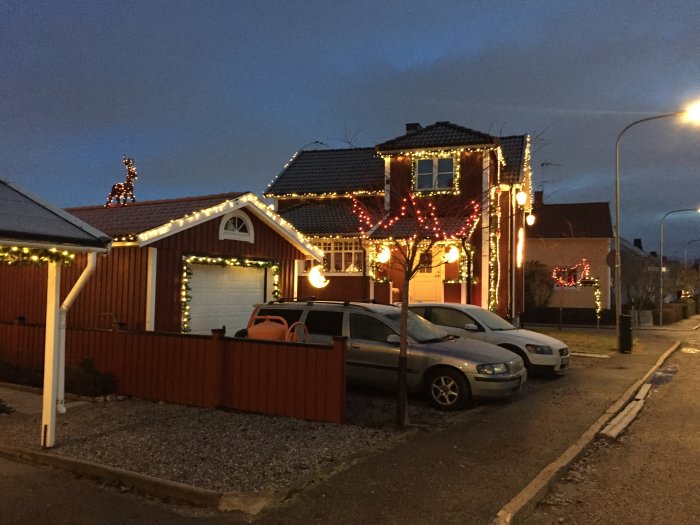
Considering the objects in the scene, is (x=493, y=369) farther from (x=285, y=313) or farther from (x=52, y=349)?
(x=52, y=349)

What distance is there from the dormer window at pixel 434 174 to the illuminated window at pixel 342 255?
3062 millimetres

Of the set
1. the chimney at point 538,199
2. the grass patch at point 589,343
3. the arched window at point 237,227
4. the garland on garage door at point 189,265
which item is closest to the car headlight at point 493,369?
the garland on garage door at point 189,265

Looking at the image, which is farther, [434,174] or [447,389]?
[434,174]

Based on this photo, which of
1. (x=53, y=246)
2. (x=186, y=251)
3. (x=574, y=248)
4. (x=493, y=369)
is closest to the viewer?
(x=53, y=246)

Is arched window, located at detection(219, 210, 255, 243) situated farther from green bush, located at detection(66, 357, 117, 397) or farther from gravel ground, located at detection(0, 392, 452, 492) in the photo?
gravel ground, located at detection(0, 392, 452, 492)

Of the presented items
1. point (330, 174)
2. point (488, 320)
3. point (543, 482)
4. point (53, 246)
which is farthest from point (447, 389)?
point (330, 174)

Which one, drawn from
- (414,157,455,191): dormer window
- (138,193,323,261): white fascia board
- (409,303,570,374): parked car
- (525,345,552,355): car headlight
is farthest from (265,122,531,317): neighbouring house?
(525,345,552,355): car headlight

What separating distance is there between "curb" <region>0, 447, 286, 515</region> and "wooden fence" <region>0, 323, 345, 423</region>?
9.03 feet

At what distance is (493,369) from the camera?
31.3 feet

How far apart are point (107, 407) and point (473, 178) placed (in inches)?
590

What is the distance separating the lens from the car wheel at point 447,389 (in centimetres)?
949

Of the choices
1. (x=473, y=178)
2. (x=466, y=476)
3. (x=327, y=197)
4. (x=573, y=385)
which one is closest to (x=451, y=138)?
(x=473, y=178)

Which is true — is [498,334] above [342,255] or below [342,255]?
below

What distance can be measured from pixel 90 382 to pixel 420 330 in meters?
A: 5.44
